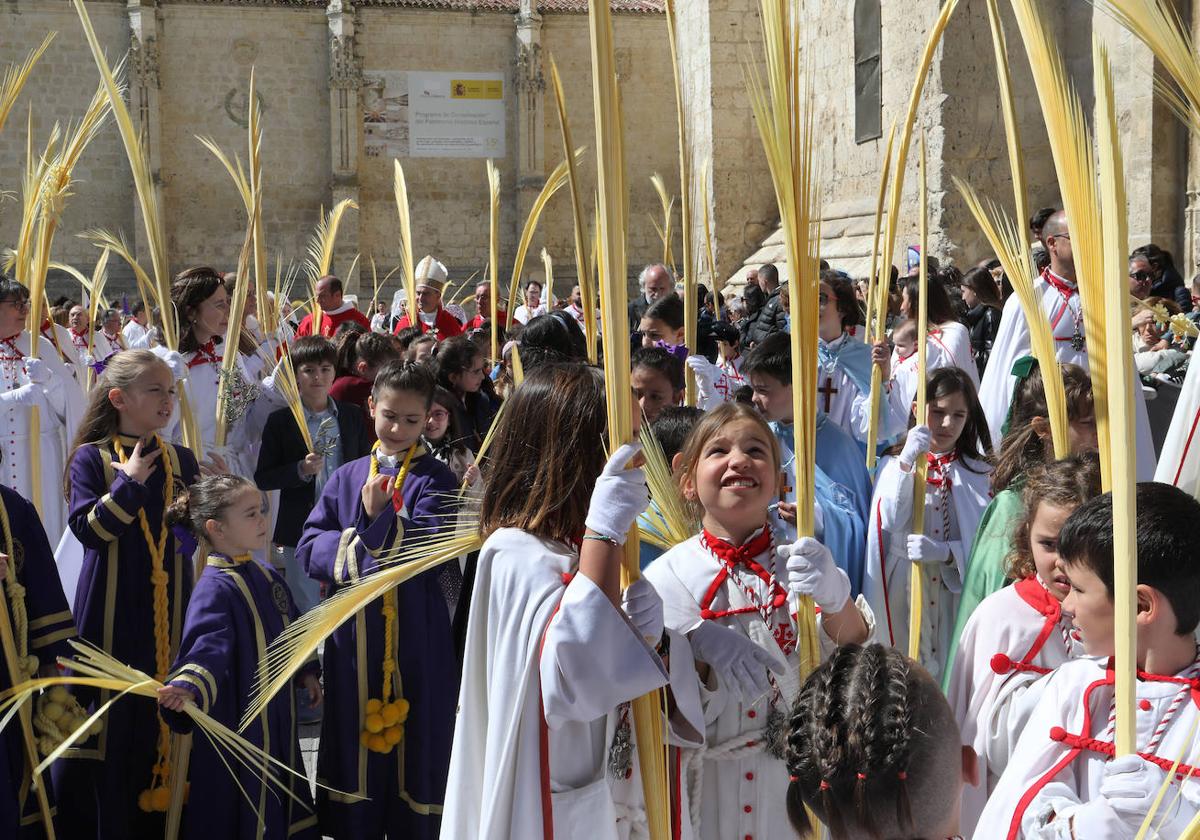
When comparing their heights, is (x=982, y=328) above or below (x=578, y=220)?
below

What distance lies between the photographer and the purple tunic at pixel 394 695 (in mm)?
3873

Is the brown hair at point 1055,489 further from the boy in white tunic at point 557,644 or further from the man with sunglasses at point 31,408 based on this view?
the man with sunglasses at point 31,408

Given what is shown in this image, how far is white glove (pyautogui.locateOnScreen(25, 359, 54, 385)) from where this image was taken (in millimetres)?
→ 5801

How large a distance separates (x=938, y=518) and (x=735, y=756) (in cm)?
177

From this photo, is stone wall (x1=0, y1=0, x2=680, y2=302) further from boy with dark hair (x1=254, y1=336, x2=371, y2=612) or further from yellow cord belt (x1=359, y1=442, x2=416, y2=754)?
yellow cord belt (x1=359, y1=442, x2=416, y2=754)

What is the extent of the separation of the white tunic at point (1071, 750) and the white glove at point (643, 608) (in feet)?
2.14

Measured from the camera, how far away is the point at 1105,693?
6.94ft

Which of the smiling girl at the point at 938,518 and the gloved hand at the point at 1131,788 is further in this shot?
the smiling girl at the point at 938,518

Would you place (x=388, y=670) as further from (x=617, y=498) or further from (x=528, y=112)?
(x=528, y=112)

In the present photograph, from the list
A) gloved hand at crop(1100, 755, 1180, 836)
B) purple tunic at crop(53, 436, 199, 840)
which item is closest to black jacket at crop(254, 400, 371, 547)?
purple tunic at crop(53, 436, 199, 840)

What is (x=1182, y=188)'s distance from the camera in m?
11.1

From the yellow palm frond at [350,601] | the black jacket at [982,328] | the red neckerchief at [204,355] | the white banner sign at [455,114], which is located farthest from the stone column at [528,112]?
the yellow palm frond at [350,601]

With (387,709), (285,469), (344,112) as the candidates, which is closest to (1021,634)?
(387,709)

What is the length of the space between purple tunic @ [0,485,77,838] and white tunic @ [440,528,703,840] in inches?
70.5
